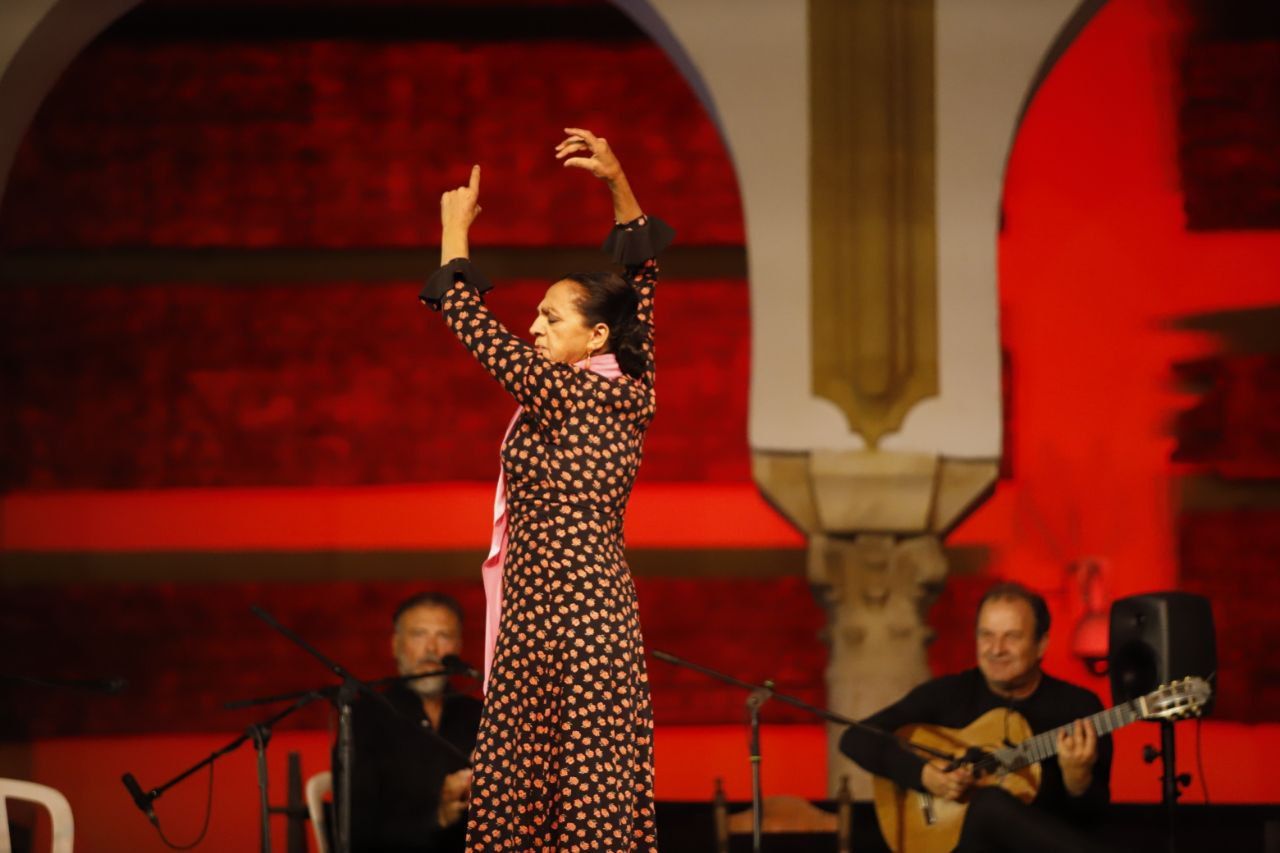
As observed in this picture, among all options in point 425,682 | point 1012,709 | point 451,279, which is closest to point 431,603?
point 425,682

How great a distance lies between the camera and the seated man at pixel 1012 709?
4246 mm

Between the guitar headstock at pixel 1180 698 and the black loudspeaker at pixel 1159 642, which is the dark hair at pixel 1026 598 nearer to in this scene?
the black loudspeaker at pixel 1159 642

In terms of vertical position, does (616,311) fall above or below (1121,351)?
below

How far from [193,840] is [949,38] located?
11.6 feet

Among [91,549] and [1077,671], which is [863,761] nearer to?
[1077,671]

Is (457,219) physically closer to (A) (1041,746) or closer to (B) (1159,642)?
(B) (1159,642)

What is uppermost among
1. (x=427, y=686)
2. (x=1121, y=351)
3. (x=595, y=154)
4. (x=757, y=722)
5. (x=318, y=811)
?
(x=1121, y=351)

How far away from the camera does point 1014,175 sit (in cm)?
561

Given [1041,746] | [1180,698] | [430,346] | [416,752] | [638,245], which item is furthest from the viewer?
[430,346]

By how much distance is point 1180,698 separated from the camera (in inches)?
151

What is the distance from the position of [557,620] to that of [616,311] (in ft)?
1.86

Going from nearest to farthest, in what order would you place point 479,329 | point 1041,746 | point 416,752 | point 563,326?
point 479,329, point 563,326, point 1041,746, point 416,752

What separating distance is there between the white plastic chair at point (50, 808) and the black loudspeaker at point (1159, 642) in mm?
2563

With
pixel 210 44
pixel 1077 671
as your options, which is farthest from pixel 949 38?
pixel 210 44
